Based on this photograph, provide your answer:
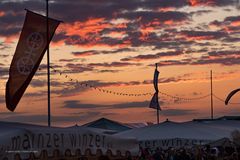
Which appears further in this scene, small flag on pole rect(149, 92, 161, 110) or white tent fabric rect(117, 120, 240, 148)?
small flag on pole rect(149, 92, 161, 110)

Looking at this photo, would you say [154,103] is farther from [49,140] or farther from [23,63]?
[49,140]

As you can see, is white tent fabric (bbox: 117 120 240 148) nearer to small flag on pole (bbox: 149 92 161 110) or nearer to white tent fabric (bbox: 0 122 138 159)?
white tent fabric (bbox: 0 122 138 159)

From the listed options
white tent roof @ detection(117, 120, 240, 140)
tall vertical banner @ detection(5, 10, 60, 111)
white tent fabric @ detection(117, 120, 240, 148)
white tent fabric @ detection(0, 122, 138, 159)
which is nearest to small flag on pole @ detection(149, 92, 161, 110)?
white tent roof @ detection(117, 120, 240, 140)

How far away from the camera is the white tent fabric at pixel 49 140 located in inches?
645

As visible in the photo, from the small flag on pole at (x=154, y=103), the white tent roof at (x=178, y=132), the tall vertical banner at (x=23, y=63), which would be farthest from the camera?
the small flag on pole at (x=154, y=103)

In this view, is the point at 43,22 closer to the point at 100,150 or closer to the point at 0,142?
the point at 100,150

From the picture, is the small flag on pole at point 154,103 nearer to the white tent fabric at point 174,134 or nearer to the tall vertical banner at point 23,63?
the white tent fabric at point 174,134

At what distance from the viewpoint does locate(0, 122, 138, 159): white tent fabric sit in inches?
→ 645

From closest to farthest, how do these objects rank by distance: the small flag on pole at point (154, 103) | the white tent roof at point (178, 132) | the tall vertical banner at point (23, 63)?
the tall vertical banner at point (23, 63) → the white tent roof at point (178, 132) → the small flag on pole at point (154, 103)

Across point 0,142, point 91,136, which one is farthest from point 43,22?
point 0,142

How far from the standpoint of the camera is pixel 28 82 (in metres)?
26.8

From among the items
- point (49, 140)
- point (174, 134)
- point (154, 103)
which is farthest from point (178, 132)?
point (154, 103)

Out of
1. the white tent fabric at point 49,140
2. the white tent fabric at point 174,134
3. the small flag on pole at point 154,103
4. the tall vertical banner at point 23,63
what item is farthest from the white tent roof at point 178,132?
the small flag on pole at point 154,103

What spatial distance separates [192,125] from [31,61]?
9463 mm
